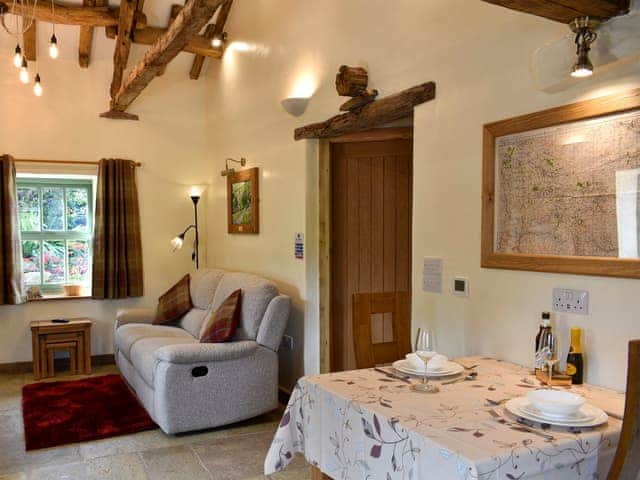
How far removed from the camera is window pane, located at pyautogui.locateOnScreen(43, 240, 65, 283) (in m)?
5.79

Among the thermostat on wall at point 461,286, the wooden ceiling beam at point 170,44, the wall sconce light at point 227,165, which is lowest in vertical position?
the thermostat on wall at point 461,286

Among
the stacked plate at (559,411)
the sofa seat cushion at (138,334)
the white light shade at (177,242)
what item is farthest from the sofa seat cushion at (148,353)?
the stacked plate at (559,411)

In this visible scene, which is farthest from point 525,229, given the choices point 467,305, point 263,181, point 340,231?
point 263,181

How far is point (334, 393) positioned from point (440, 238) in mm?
1254

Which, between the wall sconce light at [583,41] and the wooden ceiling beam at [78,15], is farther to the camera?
the wooden ceiling beam at [78,15]

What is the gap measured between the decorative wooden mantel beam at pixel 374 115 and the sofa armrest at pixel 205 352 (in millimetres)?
1585

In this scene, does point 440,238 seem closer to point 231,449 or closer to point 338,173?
point 338,173

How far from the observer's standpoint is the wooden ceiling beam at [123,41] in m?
4.82

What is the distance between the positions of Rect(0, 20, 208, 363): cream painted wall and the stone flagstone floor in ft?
6.27

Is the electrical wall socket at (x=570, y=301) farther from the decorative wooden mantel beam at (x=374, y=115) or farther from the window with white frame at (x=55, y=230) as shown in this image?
the window with white frame at (x=55, y=230)

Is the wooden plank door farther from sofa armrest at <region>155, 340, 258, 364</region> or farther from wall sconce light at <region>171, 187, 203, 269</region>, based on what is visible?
wall sconce light at <region>171, 187, 203, 269</region>

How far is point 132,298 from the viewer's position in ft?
19.4

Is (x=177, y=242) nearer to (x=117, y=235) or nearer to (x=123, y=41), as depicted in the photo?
(x=117, y=235)

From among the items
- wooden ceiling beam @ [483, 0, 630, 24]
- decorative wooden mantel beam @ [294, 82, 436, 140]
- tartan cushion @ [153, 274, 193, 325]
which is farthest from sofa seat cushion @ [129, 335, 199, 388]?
wooden ceiling beam @ [483, 0, 630, 24]
